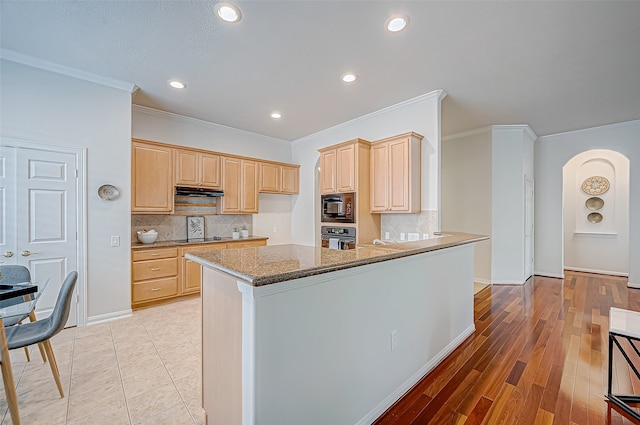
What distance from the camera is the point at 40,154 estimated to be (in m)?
Answer: 2.91

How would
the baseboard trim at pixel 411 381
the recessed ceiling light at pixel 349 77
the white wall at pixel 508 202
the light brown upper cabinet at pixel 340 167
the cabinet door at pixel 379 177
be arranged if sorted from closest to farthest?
1. the baseboard trim at pixel 411 381
2. the recessed ceiling light at pixel 349 77
3. the cabinet door at pixel 379 177
4. the light brown upper cabinet at pixel 340 167
5. the white wall at pixel 508 202

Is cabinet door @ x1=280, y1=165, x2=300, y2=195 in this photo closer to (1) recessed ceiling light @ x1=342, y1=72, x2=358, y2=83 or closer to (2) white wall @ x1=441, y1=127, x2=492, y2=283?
(1) recessed ceiling light @ x1=342, y1=72, x2=358, y2=83

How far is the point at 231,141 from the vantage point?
513 centimetres

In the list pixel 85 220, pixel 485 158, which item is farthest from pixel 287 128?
pixel 485 158

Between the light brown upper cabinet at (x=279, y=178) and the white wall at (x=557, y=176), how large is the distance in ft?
17.4

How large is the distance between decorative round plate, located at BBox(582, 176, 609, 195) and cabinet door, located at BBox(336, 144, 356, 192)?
19.4 ft

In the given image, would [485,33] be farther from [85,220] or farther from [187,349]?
[85,220]

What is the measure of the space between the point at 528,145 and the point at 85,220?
297 inches

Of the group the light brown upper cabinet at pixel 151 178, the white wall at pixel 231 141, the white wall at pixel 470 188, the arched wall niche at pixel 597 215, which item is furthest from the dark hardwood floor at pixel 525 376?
the white wall at pixel 231 141

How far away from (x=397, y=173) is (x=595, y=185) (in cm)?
551

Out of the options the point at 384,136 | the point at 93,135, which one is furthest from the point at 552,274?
the point at 93,135

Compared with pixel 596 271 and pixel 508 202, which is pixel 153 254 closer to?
pixel 508 202

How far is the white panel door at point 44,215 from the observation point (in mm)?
2799

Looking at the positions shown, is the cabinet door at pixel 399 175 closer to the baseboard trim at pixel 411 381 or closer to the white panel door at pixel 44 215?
the baseboard trim at pixel 411 381
